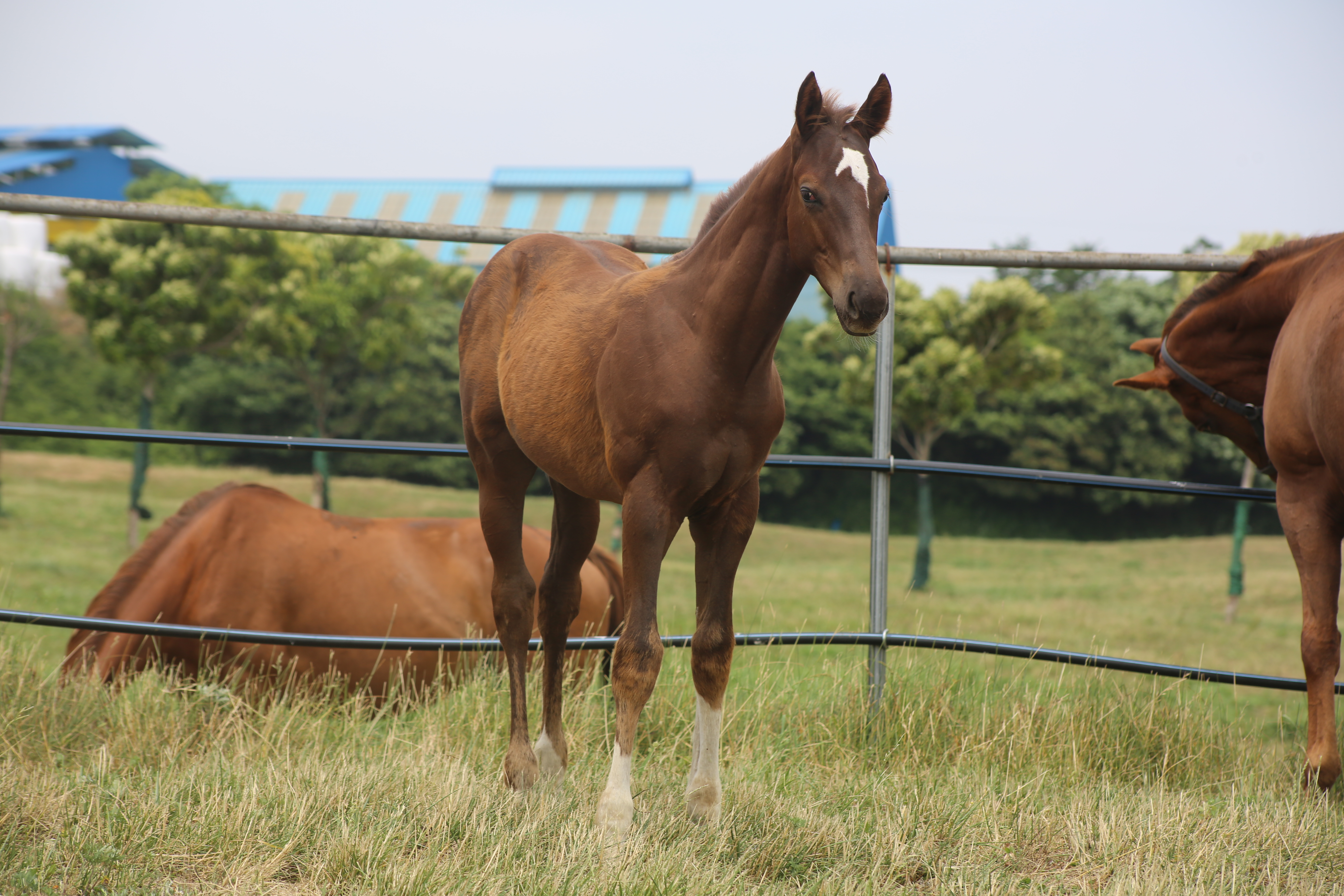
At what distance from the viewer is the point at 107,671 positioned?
3965mm

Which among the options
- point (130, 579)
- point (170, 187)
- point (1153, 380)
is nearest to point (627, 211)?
point (170, 187)

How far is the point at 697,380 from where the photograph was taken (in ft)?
7.39

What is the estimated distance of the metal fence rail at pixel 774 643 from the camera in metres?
3.26

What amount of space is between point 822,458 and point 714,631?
3.15 ft

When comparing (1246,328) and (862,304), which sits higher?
(1246,328)

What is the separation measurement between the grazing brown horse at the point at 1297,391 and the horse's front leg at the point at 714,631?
5.83ft

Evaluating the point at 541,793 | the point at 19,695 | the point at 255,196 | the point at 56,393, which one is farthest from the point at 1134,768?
the point at 255,196

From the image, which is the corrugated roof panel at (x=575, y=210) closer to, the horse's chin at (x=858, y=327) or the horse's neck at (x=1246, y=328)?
the horse's neck at (x=1246, y=328)

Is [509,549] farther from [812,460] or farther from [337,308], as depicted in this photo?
[337,308]

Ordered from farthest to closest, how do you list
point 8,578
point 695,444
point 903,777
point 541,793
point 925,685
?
point 8,578 < point 925,685 < point 903,777 < point 541,793 < point 695,444

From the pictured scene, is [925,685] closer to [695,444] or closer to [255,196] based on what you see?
[695,444]

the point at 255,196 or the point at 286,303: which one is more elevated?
the point at 255,196

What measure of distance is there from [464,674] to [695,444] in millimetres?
2000

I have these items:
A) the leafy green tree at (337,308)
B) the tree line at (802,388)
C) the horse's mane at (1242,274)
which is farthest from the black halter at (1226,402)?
the leafy green tree at (337,308)
